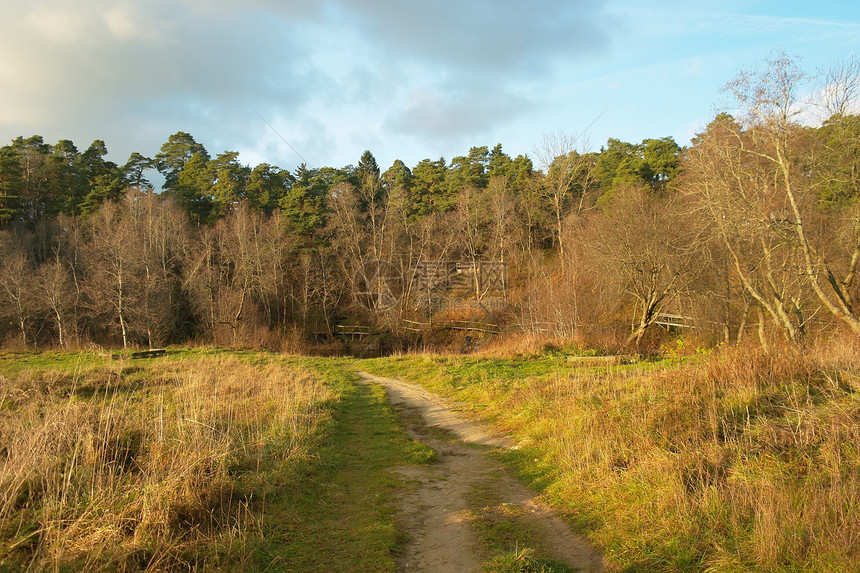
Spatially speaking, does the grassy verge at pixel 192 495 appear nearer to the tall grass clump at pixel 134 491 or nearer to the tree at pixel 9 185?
the tall grass clump at pixel 134 491

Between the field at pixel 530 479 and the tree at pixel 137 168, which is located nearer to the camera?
the field at pixel 530 479

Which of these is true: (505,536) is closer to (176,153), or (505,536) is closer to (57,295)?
(57,295)

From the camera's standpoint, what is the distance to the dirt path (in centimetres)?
457

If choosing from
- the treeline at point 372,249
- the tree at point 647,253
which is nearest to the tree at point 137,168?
the treeline at point 372,249

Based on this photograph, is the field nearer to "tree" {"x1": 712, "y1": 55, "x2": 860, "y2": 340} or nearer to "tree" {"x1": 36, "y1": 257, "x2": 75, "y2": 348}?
"tree" {"x1": 712, "y1": 55, "x2": 860, "y2": 340}

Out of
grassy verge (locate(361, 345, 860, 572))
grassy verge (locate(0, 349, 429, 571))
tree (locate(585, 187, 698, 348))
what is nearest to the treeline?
tree (locate(585, 187, 698, 348))

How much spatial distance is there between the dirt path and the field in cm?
22

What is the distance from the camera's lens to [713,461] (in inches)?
210

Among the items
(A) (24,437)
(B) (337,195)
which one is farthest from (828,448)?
(B) (337,195)

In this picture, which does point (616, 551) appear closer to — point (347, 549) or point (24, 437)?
point (347, 549)

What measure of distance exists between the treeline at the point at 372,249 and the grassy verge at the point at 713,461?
1199cm

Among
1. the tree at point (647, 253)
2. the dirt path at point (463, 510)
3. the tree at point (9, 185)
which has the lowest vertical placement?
the dirt path at point (463, 510)

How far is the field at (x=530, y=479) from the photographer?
13.2 ft

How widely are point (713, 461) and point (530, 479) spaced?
247 cm
